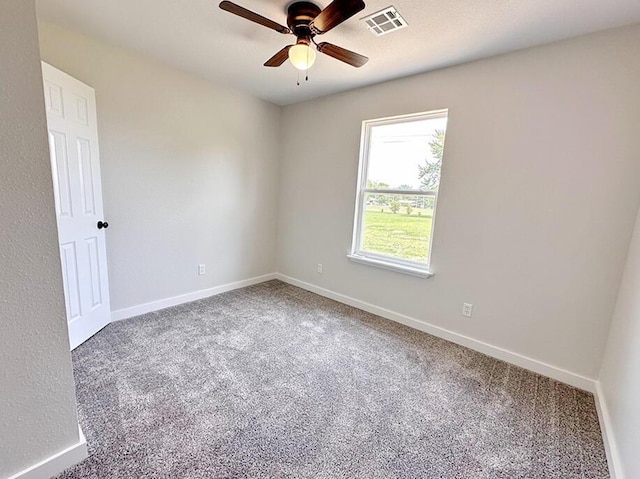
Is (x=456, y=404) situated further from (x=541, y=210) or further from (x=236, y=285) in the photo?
(x=236, y=285)

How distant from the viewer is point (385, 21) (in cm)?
186

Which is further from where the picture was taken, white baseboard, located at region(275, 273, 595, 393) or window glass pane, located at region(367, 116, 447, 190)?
window glass pane, located at region(367, 116, 447, 190)

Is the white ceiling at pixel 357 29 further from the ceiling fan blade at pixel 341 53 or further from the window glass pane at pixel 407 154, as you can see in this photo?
the window glass pane at pixel 407 154

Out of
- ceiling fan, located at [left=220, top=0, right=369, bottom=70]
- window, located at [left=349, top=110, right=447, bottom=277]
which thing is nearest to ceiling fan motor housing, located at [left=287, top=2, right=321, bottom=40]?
ceiling fan, located at [left=220, top=0, right=369, bottom=70]

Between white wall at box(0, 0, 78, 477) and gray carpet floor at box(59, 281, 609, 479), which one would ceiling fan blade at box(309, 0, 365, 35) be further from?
gray carpet floor at box(59, 281, 609, 479)

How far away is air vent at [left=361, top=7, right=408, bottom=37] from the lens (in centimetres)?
177

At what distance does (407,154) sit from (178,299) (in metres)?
2.94

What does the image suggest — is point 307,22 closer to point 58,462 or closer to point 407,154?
point 407,154

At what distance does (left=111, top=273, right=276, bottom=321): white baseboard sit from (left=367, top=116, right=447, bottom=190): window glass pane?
2104mm

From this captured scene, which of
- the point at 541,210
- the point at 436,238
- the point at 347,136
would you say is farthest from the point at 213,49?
the point at 541,210

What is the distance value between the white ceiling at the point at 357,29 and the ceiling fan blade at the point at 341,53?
201 mm

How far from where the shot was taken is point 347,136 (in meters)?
3.23

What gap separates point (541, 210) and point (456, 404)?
1526mm

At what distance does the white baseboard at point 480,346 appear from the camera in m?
2.05
